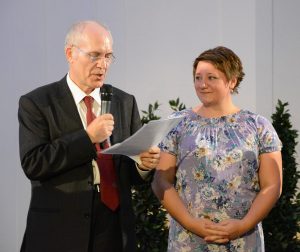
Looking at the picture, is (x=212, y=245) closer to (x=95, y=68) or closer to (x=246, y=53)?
(x=95, y=68)

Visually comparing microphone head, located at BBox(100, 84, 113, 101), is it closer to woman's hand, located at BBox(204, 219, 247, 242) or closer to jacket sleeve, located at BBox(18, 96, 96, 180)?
jacket sleeve, located at BBox(18, 96, 96, 180)

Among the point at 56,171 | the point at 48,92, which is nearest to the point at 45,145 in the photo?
the point at 56,171

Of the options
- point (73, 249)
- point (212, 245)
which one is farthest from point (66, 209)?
point (212, 245)

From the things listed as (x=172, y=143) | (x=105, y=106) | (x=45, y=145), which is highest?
(x=105, y=106)

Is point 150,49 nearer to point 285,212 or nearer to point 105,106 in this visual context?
point 285,212

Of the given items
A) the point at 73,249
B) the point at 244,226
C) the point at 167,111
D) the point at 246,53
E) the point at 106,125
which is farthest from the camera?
the point at 167,111

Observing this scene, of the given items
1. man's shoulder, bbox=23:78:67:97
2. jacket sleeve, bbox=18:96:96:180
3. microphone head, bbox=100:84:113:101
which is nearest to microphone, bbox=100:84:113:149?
microphone head, bbox=100:84:113:101

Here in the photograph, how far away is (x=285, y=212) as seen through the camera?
14.7 ft

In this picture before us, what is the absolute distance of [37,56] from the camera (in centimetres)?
536

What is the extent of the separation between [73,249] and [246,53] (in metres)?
2.78

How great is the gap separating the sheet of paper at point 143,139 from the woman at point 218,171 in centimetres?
45

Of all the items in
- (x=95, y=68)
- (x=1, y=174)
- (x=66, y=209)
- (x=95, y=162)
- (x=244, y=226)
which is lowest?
(x=1, y=174)

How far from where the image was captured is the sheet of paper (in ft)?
7.01

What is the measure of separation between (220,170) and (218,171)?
1 centimetres
